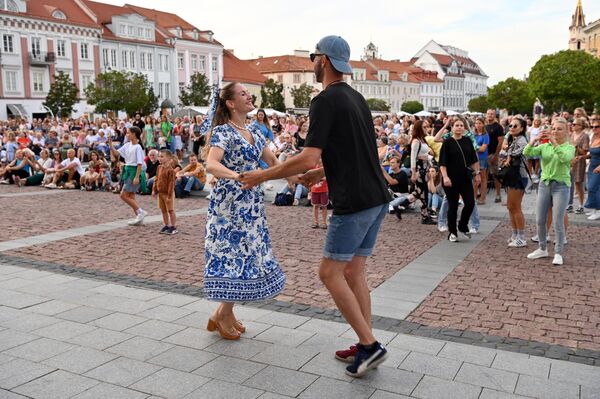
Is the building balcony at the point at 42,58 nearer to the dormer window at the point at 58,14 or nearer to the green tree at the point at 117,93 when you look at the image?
the dormer window at the point at 58,14

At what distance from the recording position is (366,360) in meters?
4.13

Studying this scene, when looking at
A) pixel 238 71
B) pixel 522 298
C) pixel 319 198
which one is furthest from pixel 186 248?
pixel 238 71

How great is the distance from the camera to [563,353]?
4691 mm

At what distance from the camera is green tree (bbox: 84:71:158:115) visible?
→ 48.8 metres

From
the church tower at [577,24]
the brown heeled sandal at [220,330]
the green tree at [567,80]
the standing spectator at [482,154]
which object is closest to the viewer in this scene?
the brown heeled sandal at [220,330]

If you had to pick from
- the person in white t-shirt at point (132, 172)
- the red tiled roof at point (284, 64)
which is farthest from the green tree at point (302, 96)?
the person in white t-shirt at point (132, 172)

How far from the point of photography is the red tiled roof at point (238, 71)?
7806 cm

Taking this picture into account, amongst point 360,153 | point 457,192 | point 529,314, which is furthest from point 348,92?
point 457,192

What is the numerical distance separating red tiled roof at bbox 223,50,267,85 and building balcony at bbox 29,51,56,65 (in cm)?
2533

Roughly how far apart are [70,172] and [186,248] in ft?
34.7

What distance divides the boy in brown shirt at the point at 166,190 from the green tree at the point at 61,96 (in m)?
43.5

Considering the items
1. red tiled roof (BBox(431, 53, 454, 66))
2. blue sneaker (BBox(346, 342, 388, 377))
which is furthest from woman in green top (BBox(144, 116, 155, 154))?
red tiled roof (BBox(431, 53, 454, 66))

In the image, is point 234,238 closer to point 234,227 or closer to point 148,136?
point 234,227

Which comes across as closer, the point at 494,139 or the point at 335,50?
the point at 335,50
